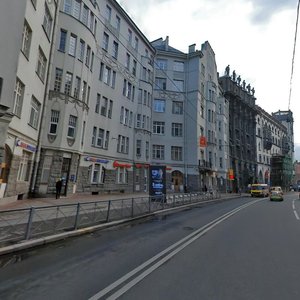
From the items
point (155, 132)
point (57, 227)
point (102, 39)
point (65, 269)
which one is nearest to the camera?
point (65, 269)

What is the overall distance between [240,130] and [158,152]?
1236 inches

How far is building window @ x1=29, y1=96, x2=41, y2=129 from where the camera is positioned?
19.1 meters

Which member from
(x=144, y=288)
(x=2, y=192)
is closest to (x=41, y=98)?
(x=2, y=192)

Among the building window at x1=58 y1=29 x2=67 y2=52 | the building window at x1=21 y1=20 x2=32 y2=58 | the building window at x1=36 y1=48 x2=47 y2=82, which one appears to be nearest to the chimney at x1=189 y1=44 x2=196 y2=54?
the building window at x1=58 y1=29 x2=67 y2=52

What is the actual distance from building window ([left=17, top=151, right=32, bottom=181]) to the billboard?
835cm

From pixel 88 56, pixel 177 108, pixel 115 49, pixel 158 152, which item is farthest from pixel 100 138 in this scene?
pixel 177 108

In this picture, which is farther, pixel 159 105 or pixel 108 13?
pixel 159 105

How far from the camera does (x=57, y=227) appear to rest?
9945mm

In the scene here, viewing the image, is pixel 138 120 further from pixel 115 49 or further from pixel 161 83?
pixel 161 83

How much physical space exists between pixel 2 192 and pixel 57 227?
22.4ft

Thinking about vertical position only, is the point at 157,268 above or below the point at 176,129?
below

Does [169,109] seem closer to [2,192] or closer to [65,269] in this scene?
[2,192]

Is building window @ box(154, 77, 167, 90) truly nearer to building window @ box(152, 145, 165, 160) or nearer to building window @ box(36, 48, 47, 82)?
building window @ box(152, 145, 165, 160)

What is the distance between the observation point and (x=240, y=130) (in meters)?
67.9
